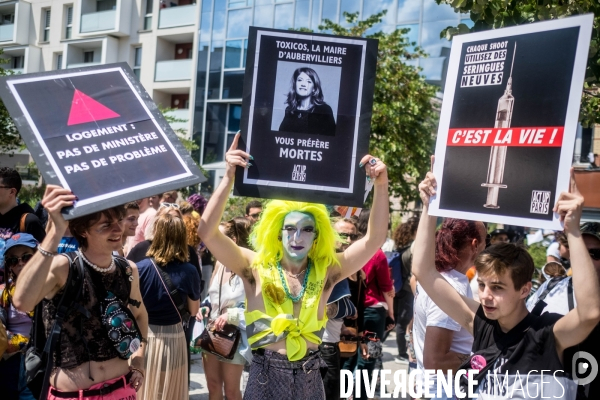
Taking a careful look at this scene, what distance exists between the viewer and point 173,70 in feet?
92.7

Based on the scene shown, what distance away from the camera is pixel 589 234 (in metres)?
3.81

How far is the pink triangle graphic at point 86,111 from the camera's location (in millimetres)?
2893

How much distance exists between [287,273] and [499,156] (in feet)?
4.29

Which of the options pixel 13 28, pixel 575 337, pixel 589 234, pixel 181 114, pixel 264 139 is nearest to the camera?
pixel 575 337

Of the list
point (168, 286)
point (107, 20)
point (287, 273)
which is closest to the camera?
point (287, 273)

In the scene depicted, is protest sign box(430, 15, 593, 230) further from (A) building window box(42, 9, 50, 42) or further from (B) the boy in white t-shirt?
(A) building window box(42, 9, 50, 42)

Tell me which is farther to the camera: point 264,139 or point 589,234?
point 589,234

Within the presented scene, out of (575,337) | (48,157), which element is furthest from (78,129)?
(575,337)

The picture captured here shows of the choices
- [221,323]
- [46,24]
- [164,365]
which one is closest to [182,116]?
[46,24]

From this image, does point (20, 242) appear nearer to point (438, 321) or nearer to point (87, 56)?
point (438, 321)

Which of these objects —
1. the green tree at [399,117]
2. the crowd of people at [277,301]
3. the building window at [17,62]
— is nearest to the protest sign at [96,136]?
the crowd of people at [277,301]

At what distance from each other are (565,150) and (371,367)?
3.67 m

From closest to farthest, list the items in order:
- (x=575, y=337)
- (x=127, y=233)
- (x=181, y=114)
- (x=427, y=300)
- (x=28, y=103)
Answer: (x=575, y=337), (x=28, y=103), (x=427, y=300), (x=127, y=233), (x=181, y=114)

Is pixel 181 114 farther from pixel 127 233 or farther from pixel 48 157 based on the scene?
pixel 48 157
